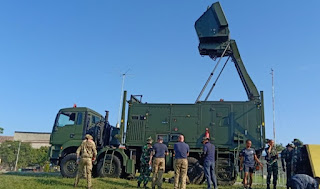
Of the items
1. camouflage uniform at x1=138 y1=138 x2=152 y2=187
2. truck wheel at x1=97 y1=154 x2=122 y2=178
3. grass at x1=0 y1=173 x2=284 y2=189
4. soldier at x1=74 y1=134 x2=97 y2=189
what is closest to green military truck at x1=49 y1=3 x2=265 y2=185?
truck wheel at x1=97 y1=154 x2=122 y2=178

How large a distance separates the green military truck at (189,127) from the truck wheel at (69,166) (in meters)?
0.02

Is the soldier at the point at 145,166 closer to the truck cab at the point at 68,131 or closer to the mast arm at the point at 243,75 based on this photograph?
the truck cab at the point at 68,131

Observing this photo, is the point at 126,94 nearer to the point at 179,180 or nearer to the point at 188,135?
the point at 188,135

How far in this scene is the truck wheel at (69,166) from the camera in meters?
12.5

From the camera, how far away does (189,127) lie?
12859 millimetres

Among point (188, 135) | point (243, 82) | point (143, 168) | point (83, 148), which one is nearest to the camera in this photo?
point (83, 148)

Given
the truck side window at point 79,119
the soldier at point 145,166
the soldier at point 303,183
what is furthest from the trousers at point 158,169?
the truck side window at point 79,119

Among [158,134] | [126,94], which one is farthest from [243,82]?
[126,94]

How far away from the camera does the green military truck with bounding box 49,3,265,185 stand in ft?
39.8

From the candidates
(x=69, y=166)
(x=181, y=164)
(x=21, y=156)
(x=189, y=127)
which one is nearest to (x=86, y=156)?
(x=181, y=164)

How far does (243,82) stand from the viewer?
45.2 ft

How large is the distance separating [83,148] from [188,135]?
17.9 feet

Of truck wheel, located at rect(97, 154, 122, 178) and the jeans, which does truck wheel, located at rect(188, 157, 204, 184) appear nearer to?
the jeans

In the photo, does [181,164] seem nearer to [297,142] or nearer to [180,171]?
[180,171]
